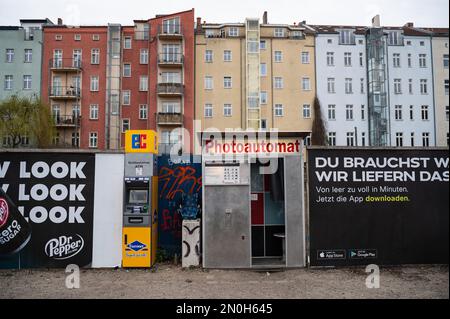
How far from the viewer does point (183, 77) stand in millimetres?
37375

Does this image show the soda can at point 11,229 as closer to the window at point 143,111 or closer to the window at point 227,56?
the window at point 143,111

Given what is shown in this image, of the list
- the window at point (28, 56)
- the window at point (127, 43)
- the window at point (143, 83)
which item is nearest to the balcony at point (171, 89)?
the window at point (143, 83)

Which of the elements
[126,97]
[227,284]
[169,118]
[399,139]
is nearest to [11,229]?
[227,284]

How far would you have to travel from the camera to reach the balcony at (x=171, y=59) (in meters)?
36.6

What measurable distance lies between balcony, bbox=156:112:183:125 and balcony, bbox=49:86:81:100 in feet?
29.6

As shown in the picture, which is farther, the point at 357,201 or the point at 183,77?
the point at 183,77

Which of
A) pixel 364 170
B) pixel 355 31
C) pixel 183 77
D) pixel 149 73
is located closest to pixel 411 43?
pixel 355 31

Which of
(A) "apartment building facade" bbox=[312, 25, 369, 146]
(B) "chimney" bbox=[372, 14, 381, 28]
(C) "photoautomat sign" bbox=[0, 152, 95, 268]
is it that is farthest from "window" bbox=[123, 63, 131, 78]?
(C) "photoautomat sign" bbox=[0, 152, 95, 268]

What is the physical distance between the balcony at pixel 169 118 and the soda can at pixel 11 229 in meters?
27.4

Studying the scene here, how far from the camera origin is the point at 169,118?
36156mm

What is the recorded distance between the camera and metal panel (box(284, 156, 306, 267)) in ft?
29.1

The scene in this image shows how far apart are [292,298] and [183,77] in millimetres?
32865

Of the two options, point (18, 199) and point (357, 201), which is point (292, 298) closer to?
point (357, 201)

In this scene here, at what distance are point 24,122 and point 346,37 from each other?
3266 centimetres
